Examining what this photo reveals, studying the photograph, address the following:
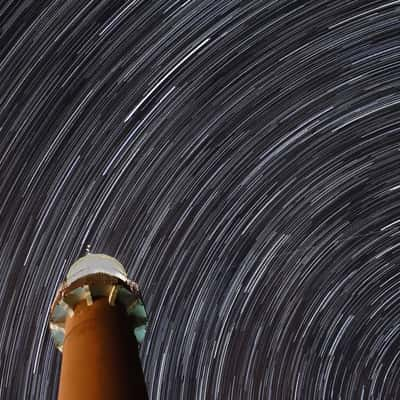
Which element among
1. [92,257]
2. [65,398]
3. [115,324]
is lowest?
[65,398]

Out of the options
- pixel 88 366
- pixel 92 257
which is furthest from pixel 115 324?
pixel 92 257

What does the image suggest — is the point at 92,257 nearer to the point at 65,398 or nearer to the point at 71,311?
the point at 71,311

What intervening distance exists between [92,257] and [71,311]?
64.5 inches

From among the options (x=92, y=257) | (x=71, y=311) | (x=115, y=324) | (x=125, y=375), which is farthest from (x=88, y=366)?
(x=92, y=257)

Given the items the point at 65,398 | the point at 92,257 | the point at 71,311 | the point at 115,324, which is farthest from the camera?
the point at 92,257

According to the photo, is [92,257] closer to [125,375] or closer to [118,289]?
[118,289]

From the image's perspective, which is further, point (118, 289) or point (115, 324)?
point (118, 289)

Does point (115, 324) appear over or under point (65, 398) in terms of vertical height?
over

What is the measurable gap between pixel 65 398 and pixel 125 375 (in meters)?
0.58

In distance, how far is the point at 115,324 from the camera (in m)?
7.30

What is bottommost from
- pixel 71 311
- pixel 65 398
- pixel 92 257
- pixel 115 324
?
pixel 65 398

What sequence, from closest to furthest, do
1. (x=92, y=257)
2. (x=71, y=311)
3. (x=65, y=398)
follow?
(x=65, y=398) → (x=71, y=311) → (x=92, y=257)

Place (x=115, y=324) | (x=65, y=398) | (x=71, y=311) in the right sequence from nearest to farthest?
(x=65, y=398)
(x=115, y=324)
(x=71, y=311)

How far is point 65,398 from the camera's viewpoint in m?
6.00
